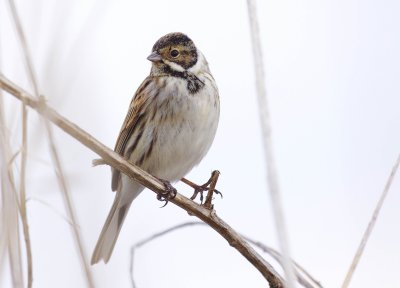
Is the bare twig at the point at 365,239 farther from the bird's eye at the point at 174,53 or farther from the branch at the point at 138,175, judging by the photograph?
the bird's eye at the point at 174,53

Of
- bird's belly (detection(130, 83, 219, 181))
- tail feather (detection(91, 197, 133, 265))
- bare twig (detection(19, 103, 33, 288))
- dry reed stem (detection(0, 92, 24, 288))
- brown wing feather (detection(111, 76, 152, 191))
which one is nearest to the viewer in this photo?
bare twig (detection(19, 103, 33, 288))

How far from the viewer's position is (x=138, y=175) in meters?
2.03

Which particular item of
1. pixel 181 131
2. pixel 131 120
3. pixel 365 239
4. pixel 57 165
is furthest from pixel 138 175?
pixel 131 120

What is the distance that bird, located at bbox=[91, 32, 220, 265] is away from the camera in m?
3.37

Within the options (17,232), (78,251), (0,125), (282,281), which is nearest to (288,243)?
(282,281)

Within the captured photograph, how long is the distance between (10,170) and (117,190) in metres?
1.84

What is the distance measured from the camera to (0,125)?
6.26 ft

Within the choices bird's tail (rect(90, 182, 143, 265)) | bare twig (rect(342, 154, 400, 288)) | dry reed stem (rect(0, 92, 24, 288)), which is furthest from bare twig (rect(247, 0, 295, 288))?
bird's tail (rect(90, 182, 143, 265))

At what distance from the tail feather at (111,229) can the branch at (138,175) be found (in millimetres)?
708

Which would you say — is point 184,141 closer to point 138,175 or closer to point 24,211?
point 138,175

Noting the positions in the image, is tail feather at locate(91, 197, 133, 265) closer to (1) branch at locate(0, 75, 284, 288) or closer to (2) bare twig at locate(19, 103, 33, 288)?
(1) branch at locate(0, 75, 284, 288)

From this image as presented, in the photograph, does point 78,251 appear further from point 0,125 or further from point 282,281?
point 282,281

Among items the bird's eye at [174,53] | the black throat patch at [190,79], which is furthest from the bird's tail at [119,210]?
the bird's eye at [174,53]

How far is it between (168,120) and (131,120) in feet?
0.94
